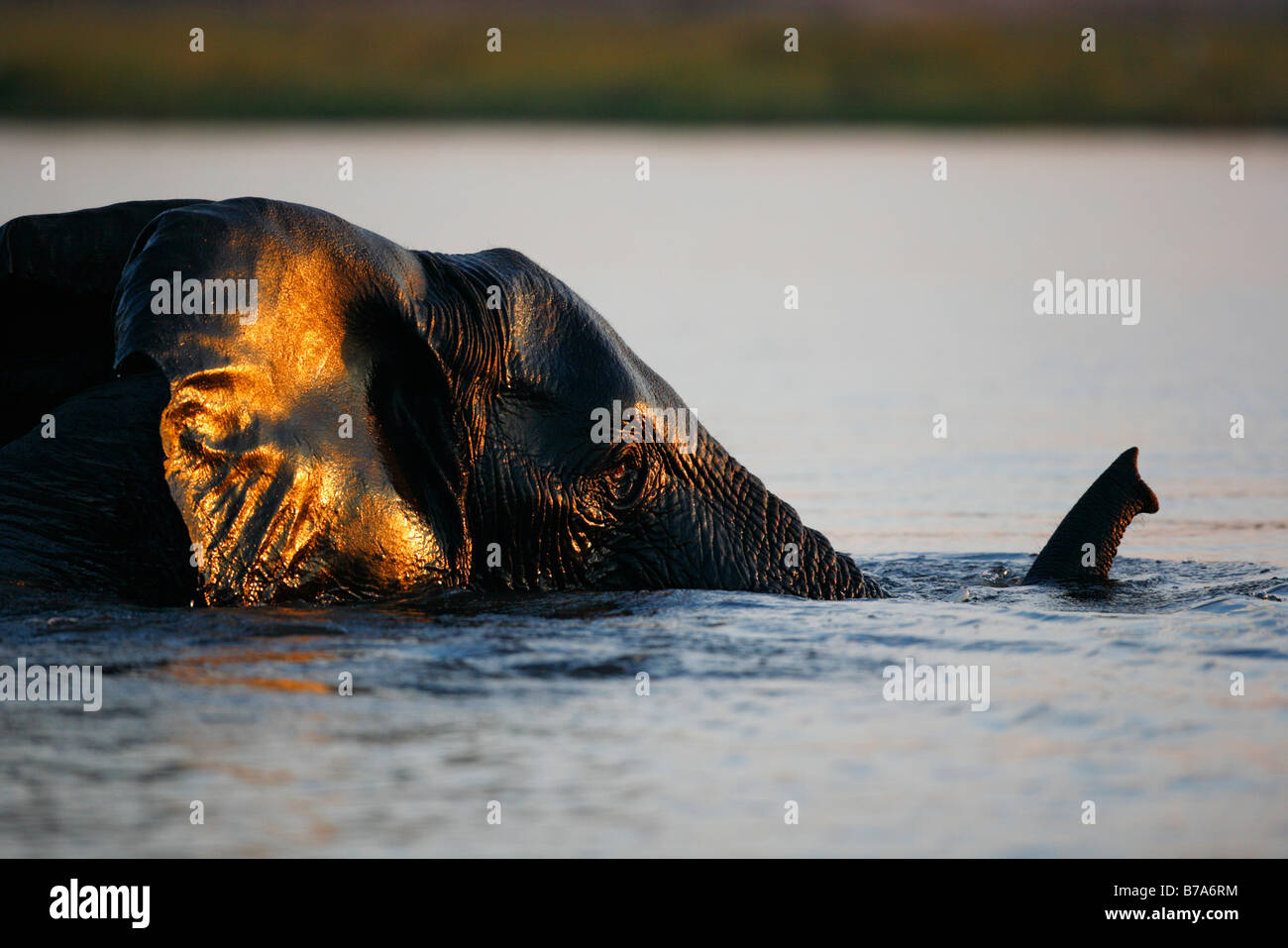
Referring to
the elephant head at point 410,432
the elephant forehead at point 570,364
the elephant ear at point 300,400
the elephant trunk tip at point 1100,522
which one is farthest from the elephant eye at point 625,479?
the elephant trunk tip at point 1100,522

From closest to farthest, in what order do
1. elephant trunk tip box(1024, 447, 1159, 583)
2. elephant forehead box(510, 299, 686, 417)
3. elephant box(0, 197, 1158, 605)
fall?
elephant box(0, 197, 1158, 605), elephant forehead box(510, 299, 686, 417), elephant trunk tip box(1024, 447, 1159, 583)

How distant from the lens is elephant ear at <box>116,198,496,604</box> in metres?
6.52

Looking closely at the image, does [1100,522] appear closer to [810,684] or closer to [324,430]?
[810,684]

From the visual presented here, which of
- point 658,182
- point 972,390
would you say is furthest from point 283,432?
point 658,182

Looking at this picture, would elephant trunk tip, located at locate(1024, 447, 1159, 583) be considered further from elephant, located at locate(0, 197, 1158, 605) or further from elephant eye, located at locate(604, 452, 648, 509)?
elephant eye, located at locate(604, 452, 648, 509)

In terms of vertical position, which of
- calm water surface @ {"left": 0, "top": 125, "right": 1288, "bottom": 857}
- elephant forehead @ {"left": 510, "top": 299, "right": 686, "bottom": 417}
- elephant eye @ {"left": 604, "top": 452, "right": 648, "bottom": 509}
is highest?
elephant forehead @ {"left": 510, "top": 299, "right": 686, "bottom": 417}

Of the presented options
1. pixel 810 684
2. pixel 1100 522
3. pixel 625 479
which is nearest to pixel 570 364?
pixel 625 479

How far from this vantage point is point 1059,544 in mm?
9266

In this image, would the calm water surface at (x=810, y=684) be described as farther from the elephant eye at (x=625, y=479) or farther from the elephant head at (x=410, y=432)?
the elephant eye at (x=625, y=479)

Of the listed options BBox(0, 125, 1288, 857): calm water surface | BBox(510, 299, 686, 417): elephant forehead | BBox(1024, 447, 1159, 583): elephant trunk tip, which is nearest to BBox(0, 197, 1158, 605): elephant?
BBox(510, 299, 686, 417): elephant forehead

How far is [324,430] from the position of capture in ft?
22.9

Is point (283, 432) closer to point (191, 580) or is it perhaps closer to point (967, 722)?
point (191, 580)

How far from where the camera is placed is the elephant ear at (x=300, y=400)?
21.4ft
